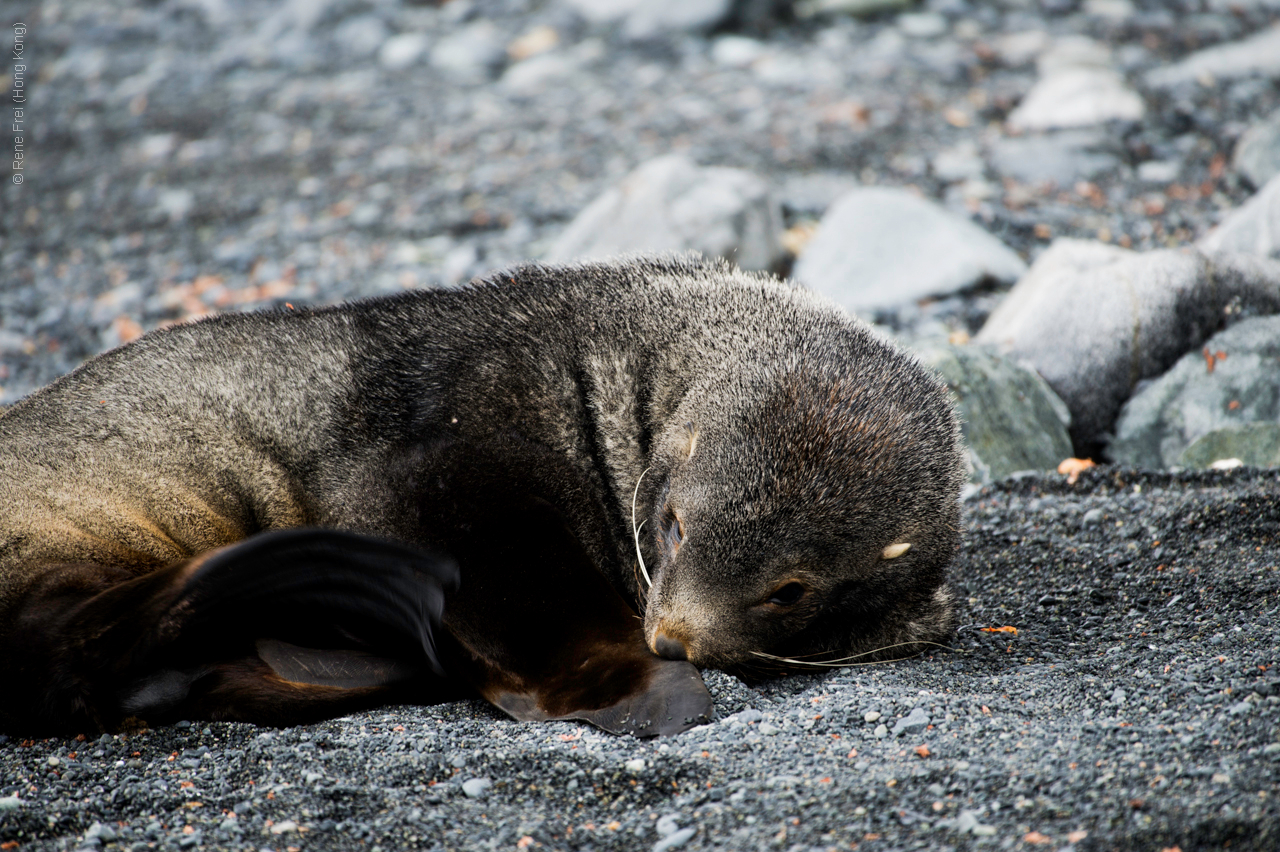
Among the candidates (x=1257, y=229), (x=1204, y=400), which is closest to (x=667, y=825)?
(x=1204, y=400)

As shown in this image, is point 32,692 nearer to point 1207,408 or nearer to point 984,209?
point 1207,408

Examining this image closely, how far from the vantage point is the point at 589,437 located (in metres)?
4.41

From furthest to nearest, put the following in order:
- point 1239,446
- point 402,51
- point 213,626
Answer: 1. point 402,51
2. point 1239,446
3. point 213,626

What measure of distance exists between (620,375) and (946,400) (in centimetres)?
130

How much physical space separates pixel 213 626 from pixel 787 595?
1.89 meters

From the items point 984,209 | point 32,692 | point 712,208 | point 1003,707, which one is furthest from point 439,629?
point 984,209

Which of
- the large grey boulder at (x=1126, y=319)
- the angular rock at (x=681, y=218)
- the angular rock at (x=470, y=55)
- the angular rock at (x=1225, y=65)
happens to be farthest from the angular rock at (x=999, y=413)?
the angular rock at (x=470, y=55)

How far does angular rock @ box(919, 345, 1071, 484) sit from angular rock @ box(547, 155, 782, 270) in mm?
2352

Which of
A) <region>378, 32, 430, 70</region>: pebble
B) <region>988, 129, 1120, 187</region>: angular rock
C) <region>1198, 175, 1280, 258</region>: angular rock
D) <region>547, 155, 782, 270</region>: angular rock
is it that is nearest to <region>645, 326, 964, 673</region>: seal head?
<region>547, 155, 782, 270</region>: angular rock

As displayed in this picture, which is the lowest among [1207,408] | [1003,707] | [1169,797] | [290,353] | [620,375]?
[1207,408]

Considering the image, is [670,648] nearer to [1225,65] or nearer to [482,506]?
[482,506]

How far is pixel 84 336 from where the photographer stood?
8695mm

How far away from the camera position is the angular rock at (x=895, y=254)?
322 inches

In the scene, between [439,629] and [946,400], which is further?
[946,400]
